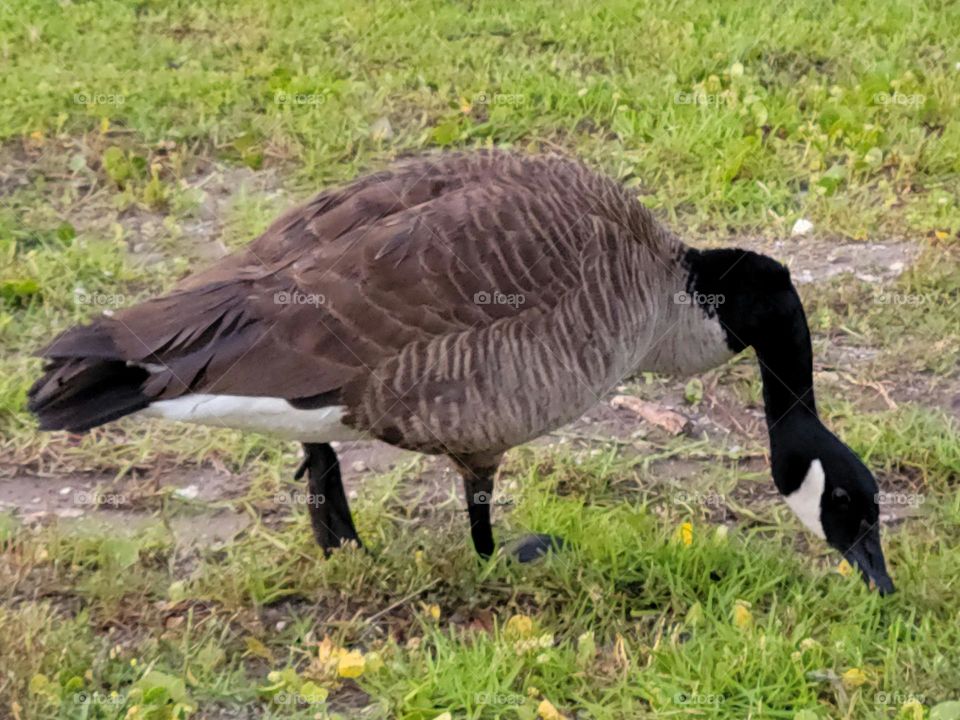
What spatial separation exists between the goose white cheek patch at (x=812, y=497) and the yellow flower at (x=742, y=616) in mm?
473

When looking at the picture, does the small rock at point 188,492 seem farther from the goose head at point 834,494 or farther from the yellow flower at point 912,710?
the yellow flower at point 912,710

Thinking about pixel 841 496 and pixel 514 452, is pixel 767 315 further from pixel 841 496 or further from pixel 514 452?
pixel 514 452

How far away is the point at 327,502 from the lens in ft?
11.9

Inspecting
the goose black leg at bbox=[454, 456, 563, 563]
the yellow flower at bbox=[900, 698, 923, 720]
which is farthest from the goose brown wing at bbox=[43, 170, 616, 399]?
the yellow flower at bbox=[900, 698, 923, 720]

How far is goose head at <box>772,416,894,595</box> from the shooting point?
3.47 m

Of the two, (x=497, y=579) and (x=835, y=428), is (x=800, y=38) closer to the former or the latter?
(x=835, y=428)

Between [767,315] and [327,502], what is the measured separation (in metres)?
1.42

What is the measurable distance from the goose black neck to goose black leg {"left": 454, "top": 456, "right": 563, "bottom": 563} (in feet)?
2.58

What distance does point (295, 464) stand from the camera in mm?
4262

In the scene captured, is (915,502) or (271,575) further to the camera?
(915,502)

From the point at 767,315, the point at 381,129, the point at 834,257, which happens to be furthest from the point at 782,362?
the point at 381,129

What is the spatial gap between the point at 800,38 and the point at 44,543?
5030 millimetres

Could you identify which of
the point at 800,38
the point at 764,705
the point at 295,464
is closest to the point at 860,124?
the point at 800,38

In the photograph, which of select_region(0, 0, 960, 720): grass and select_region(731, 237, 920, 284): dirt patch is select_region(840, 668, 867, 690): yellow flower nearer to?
select_region(0, 0, 960, 720): grass
